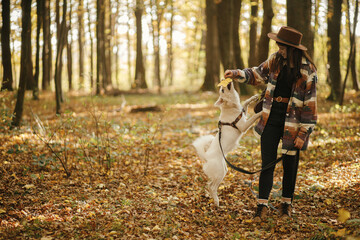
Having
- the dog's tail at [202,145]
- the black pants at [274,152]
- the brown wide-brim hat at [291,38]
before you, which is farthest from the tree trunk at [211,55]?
the brown wide-brim hat at [291,38]

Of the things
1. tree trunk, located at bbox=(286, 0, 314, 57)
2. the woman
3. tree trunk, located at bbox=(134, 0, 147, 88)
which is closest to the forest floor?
the woman

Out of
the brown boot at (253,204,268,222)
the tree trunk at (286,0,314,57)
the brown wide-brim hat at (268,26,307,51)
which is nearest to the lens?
the brown wide-brim hat at (268,26,307,51)

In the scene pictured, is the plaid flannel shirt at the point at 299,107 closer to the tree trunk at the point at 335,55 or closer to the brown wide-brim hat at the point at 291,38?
the brown wide-brim hat at the point at 291,38

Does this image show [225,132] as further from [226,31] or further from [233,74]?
[226,31]

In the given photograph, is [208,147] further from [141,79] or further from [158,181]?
[141,79]

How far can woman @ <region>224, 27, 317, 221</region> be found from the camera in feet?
10.8

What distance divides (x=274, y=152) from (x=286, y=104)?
0.62 m

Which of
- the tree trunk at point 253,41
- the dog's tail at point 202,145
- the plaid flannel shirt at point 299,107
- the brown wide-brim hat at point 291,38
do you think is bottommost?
the dog's tail at point 202,145

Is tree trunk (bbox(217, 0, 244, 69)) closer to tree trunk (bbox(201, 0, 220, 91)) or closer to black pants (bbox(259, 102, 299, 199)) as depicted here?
tree trunk (bbox(201, 0, 220, 91))

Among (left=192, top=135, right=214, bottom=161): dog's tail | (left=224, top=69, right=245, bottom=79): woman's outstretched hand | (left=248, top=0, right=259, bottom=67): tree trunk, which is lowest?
(left=192, top=135, right=214, bottom=161): dog's tail

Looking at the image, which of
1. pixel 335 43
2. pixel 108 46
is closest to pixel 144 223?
pixel 335 43

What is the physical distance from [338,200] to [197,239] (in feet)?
7.26

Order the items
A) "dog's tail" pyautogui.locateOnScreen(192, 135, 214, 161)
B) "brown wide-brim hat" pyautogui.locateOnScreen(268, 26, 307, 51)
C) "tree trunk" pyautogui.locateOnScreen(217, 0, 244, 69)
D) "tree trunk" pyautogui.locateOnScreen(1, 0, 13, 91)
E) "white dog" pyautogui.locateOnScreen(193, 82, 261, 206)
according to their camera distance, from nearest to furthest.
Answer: "brown wide-brim hat" pyautogui.locateOnScreen(268, 26, 307, 51) → "white dog" pyautogui.locateOnScreen(193, 82, 261, 206) → "dog's tail" pyautogui.locateOnScreen(192, 135, 214, 161) → "tree trunk" pyautogui.locateOnScreen(1, 0, 13, 91) → "tree trunk" pyautogui.locateOnScreen(217, 0, 244, 69)

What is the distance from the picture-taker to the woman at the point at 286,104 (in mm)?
3289
